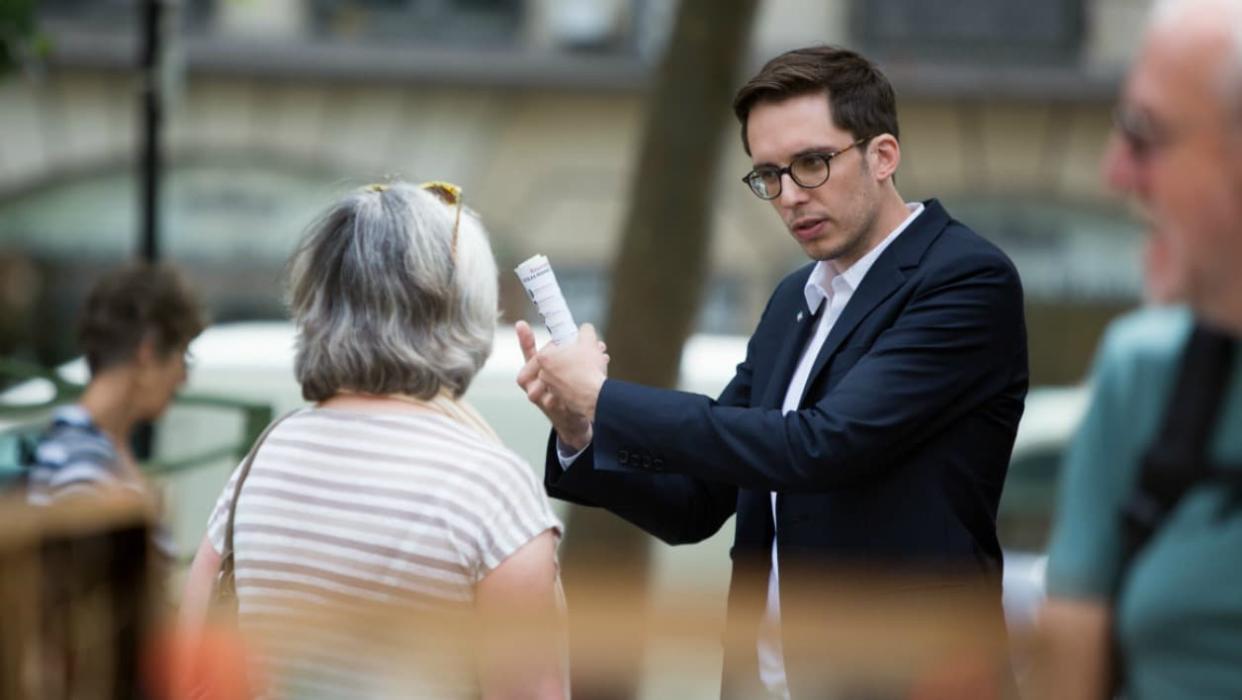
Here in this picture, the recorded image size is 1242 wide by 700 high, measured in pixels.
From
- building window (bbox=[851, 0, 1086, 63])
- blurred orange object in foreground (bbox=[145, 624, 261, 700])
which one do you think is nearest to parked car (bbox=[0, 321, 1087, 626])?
blurred orange object in foreground (bbox=[145, 624, 261, 700])

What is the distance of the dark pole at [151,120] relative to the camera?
24.2 feet

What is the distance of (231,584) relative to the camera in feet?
10.1

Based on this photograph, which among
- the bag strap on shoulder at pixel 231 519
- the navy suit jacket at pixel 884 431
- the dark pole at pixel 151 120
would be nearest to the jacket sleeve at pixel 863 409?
the navy suit jacket at pixel 884 431

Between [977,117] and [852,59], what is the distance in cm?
1582

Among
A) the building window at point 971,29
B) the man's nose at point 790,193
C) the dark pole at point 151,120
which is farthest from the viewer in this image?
the building window at point 971,29

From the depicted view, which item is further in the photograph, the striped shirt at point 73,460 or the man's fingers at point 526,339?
the striped shirt at point 73,460

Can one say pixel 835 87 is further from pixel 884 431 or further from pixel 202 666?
pixel 202 666

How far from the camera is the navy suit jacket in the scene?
3.12 m

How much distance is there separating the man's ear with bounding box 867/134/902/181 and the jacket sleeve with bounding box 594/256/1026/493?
0.22m

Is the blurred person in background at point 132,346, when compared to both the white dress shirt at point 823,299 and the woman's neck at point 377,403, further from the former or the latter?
the white dress shirt at point 823,299

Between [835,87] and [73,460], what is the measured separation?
191cm

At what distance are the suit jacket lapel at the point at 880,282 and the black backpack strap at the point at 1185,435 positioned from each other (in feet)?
4.39

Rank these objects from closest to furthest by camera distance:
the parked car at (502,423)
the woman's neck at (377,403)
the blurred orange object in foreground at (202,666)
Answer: the blurred orange object in foreground at (202,666) < the woman's neck at (377,403) < the parked car at (502,423)

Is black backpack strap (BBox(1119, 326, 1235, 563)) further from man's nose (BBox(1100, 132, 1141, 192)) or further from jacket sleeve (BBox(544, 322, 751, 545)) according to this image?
jacket sleeve (BBox(544, 322, 751, 545))
